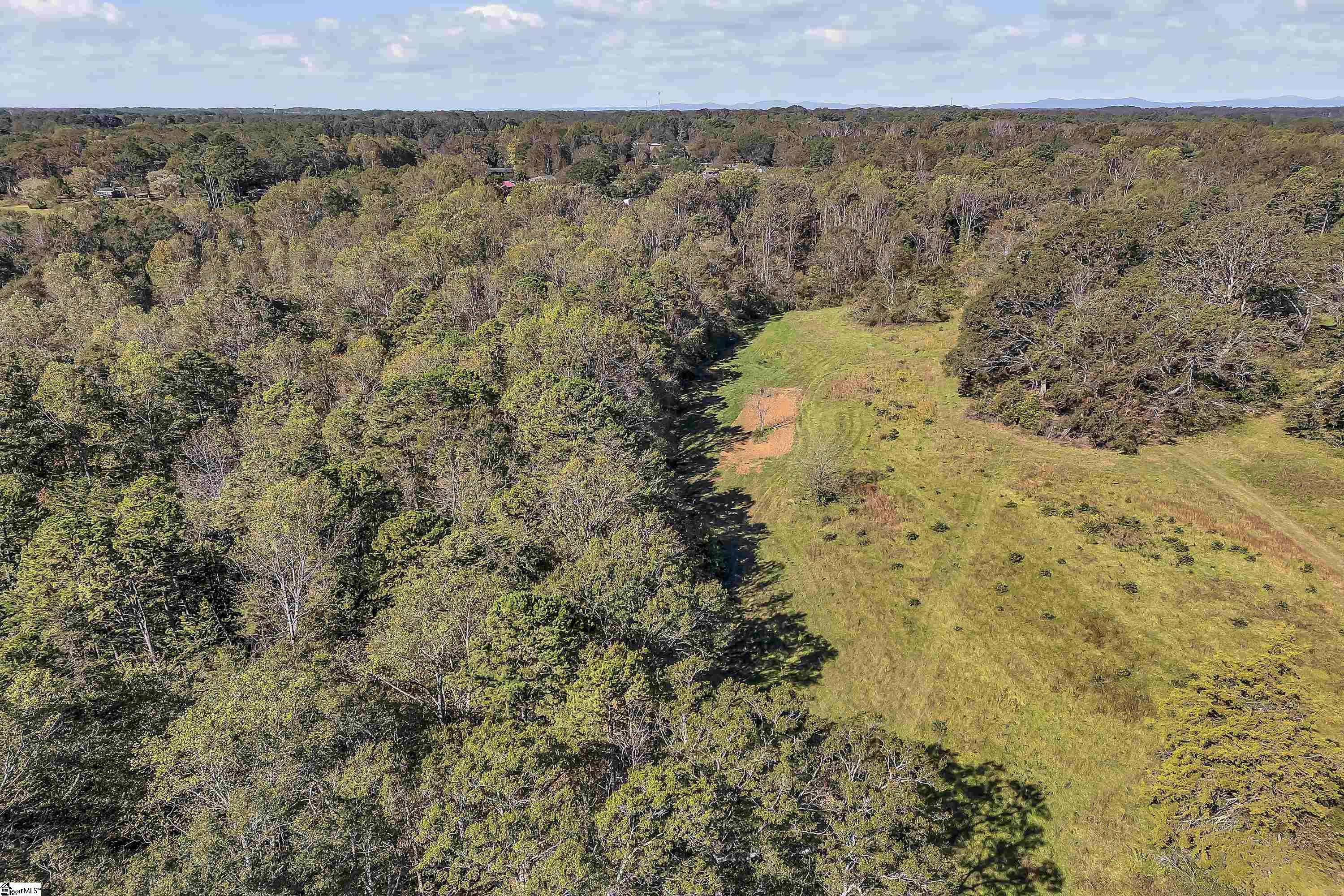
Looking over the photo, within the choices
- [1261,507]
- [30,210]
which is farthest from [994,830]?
[30,210]

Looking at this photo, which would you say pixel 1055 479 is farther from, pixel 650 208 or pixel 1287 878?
pixel 650 208

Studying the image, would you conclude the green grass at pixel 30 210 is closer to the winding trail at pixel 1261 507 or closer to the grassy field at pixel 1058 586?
the grassy field at pixel 1058 586

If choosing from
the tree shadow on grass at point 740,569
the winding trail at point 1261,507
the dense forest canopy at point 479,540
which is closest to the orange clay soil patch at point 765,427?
the tree shadow on grass at point 740,569

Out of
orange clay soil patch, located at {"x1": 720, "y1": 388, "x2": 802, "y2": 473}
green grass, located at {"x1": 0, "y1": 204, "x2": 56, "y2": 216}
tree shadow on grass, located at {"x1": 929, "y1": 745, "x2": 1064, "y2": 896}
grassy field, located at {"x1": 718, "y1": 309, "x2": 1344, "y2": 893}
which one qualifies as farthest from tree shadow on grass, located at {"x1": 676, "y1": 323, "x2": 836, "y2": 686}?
green grass, located at {"x1": 0, "y1": 204, "x2": 56, "y2": 216}

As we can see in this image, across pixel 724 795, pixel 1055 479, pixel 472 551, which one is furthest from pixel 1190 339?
pixel 472 551

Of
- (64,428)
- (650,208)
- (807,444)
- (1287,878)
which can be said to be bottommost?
(1287,878)

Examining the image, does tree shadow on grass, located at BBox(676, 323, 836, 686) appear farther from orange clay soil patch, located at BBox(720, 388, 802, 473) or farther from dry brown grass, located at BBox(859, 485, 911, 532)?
dry brown grass, located at BBox(859, 485, 911, 532)
